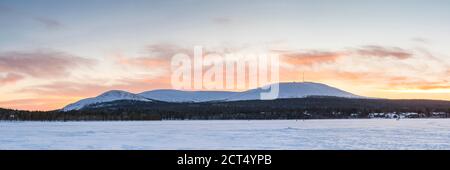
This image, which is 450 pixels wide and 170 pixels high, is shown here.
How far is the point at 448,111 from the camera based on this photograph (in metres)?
78.1

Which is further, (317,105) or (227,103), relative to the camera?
(227,103)

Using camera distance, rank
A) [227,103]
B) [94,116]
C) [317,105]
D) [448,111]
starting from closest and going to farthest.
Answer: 1. [94,116]
2. [448,111]
3. [317,105]
4. [227,103]

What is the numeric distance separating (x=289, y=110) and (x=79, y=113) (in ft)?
102
